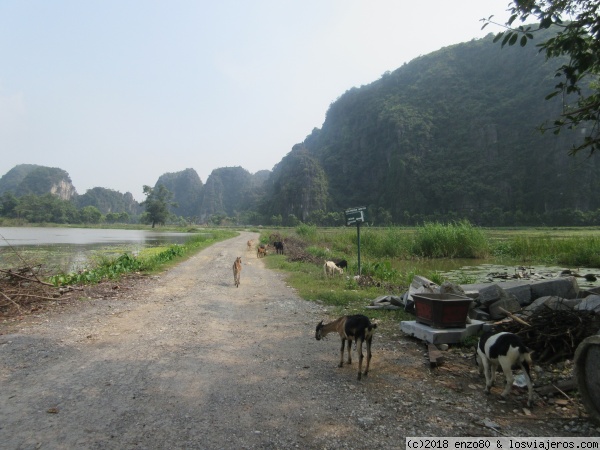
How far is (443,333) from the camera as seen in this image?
578 centimetres

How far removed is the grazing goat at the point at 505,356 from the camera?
12.7 ft

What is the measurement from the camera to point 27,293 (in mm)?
8500

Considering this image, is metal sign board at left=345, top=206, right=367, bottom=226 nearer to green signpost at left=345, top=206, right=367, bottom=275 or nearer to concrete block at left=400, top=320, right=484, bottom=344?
green signpost at left=345, top=206, right=367, bottom=275

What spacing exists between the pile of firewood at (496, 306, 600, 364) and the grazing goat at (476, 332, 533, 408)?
1455 mm

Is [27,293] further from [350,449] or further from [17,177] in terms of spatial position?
[17,177]

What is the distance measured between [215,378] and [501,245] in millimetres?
25991

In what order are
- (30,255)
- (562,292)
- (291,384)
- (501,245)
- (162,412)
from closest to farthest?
(162,412)
(291,384)
(562,292)
(30,255)
(501,245)

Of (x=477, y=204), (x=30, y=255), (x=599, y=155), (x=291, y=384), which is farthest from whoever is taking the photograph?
(x=477, y=204)

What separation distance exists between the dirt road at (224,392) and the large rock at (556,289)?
10.7 feet

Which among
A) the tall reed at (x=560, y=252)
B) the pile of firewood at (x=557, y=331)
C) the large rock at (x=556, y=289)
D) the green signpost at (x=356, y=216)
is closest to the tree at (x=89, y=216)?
the tall reed at (x=560, y=252)

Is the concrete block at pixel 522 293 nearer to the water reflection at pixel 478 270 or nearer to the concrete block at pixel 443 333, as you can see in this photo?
the concrete block at pixel 443 333

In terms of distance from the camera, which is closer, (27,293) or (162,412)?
(162,412)

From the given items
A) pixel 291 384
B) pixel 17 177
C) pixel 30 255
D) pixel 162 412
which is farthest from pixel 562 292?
pixel 17 177

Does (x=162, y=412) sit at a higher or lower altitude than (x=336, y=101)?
lower
